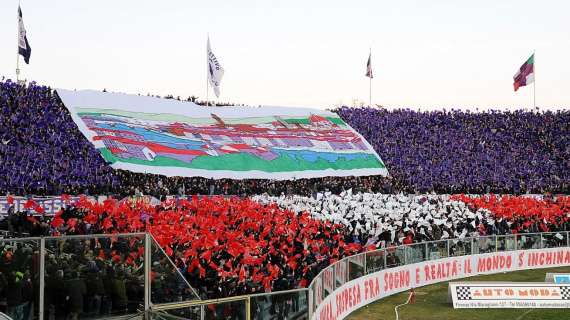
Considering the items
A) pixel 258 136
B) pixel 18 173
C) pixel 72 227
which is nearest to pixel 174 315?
pixel 72 227

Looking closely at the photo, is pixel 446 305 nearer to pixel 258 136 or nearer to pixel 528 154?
pixel 258 136

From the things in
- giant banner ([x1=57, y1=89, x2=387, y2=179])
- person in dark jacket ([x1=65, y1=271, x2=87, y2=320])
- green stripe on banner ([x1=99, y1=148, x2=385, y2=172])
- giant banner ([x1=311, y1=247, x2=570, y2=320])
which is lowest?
giant banner ([x1=311, y1=247, x2=570, y2=320])

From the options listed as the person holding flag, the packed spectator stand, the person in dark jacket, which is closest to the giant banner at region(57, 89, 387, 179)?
the packed spectator stand

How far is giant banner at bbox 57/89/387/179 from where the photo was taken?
164 ft

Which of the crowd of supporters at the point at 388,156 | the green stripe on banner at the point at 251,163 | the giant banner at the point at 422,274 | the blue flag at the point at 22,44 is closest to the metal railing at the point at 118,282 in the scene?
the giant banner at the point at 422,274

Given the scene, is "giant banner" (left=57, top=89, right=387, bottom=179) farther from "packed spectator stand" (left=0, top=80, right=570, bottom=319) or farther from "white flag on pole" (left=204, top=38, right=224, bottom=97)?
"white flag on pole" (left=204, top=38, right=224, bottom=97)

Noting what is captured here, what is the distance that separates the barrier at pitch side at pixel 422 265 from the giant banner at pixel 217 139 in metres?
25.9

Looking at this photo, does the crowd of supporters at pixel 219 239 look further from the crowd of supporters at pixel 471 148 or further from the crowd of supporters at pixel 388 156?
the crowd of supporters at pixel 471 148

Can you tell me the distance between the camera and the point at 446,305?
21234 millimetres

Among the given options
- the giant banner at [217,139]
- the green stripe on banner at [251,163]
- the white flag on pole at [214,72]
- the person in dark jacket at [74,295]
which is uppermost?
the white flag on pole at [214,72]

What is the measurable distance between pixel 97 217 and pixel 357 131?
156 ft

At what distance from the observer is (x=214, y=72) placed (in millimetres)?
58875

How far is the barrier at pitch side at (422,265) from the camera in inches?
634

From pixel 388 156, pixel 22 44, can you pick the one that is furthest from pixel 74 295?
pixel 388 156
